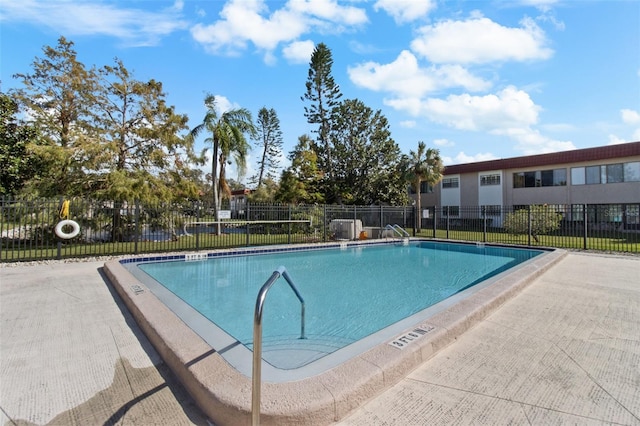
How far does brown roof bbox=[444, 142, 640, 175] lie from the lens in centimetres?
1892

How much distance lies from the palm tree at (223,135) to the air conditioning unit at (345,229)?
6.03 meters

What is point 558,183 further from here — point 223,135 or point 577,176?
point 223,135

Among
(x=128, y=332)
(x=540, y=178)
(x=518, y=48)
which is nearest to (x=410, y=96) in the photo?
(x=518, y=48)

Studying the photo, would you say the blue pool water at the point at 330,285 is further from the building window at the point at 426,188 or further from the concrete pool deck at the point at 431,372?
the building window at the point at 426,188

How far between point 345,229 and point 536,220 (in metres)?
8.54

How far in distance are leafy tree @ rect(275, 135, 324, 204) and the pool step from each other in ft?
65.4

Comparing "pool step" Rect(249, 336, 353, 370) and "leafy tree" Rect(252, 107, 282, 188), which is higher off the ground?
"leafy tree" Rect(252, 107, 282, 188)

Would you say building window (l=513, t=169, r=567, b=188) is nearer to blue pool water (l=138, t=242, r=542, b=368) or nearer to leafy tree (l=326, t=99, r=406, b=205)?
leafy tree (l=326, t=99, r=406, b=205)

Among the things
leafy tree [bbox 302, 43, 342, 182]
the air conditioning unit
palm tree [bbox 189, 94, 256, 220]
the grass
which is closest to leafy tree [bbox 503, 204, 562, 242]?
the grass

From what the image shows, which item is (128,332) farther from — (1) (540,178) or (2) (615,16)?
(1) (540,178)

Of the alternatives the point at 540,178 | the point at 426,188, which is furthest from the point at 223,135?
the point at 540,178

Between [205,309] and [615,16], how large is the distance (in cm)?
1172

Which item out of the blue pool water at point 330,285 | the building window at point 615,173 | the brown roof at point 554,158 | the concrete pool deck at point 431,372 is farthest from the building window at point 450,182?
the concrete pool deck at point 431,372

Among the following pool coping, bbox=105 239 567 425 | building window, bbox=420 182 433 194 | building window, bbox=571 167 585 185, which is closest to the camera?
pool coping, bbox=105 239 567 425
